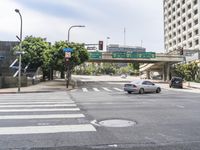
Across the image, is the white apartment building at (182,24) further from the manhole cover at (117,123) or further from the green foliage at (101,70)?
the manhole cover at (117,123)

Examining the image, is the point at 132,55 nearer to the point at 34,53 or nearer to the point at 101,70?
the point at 34,53

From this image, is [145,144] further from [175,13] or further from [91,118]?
[175,13]

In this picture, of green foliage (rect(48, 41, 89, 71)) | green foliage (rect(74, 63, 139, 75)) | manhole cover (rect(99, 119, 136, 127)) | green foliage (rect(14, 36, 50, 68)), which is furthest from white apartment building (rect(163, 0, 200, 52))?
manhole cover (rect(99, 119, 136, 127))

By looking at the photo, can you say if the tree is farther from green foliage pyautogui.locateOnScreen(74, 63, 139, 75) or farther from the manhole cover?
green foliage pyautogui.locateOnScreen(74, 63, 139, 75)

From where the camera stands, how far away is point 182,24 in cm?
9994

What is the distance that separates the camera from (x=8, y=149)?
21.8 feet

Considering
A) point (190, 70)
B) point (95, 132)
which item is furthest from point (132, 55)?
point (95, 132)

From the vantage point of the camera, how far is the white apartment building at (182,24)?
89.5m

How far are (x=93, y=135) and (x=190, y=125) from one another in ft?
10.8

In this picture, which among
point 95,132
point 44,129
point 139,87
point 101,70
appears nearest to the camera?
point 95,132

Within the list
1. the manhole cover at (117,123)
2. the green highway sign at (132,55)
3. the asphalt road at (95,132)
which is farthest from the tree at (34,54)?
the manhole cover at (117,123)

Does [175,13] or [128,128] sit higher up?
[175,13]

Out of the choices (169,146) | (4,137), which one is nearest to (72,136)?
(4,137)

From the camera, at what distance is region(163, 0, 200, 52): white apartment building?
8950cm
